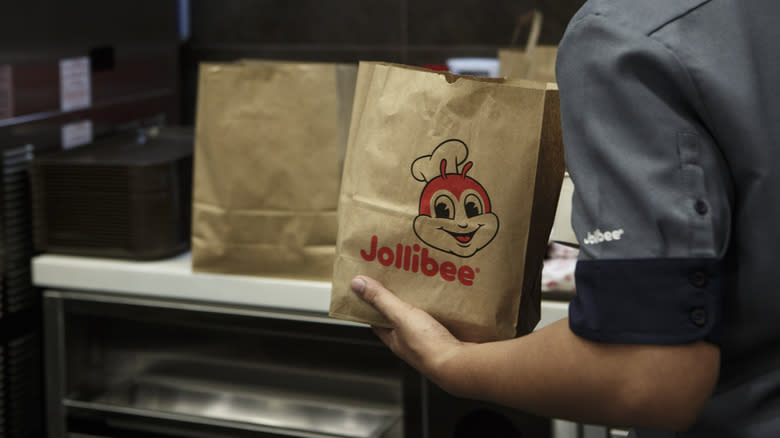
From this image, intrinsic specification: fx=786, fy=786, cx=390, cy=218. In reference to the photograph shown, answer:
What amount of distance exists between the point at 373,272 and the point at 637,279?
40 centimetres

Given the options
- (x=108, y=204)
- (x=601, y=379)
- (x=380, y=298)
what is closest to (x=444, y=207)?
(x=380, y=298)

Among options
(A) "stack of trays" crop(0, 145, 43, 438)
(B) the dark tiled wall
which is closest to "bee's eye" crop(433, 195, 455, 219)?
(A) "stack of trays" crop(0, 145, 43, 438)

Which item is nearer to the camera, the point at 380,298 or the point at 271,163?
the point at 380,298

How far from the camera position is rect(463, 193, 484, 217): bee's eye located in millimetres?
838

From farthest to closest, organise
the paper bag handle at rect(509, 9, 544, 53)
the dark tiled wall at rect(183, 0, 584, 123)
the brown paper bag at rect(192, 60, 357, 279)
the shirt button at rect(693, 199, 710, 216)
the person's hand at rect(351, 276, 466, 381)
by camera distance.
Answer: the dark tiled wall at rect(183, 0, 584, 123) → the paper bag handle at rect(509, 9, 544, 53) → the brown paper bag at rect(192, 60, 357, 279) → the person's hand at rect(351, 276, 466, 381) → the shirt button at rect(693, 199, 710, 216)

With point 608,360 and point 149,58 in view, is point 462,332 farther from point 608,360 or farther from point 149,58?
point 149,58

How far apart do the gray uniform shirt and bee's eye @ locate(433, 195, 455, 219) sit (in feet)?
0.87

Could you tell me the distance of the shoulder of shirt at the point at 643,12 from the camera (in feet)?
1.84

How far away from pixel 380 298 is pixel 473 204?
0.49ft

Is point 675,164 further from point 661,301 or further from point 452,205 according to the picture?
point 452,205

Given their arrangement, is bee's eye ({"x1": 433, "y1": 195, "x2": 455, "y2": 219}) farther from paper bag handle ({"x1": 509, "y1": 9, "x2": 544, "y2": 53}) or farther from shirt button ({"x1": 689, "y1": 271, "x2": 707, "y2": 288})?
paper bag handle ({"x1": 509, "y1": 9, "x2": 544, "y2": 53})

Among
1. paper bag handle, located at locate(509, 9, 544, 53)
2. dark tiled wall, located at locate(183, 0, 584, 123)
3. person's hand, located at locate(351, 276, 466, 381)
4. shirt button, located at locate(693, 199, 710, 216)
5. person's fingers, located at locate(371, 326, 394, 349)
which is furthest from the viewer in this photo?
dark tiled wall, located at locate(183, 0, 584, 123)

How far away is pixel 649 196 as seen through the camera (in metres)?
0.55

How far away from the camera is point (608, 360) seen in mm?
578
